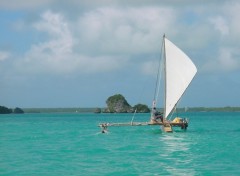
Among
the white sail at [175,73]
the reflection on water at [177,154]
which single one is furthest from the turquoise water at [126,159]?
the white sail at [175,73]

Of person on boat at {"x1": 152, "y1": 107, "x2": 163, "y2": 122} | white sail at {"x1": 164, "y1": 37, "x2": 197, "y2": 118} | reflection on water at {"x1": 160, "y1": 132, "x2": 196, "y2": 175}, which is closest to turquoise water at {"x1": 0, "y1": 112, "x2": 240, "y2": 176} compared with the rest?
reflection on water at {"x1": 160, "y1": 132, "x2": 196, "y2": 175}

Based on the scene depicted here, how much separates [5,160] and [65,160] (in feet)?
12.1

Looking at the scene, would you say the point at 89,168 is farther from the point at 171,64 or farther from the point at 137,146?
the point at 171,64

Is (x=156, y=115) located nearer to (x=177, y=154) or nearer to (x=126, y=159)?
(x=177, y=154)

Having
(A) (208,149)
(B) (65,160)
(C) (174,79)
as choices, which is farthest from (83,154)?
(C) (174,79)

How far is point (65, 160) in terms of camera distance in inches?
1253

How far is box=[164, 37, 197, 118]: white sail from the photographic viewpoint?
5100cm

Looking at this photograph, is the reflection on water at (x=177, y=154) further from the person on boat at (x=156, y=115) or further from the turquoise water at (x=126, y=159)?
the person on boat at (x=156, y=115)

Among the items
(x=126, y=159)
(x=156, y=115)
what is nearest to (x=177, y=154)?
(x=126, y=159)

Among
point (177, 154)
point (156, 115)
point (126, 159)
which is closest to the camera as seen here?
point (126, 159)

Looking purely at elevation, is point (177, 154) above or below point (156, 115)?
below

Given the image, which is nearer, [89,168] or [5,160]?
[89,168]

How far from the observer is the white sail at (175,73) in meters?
51.0

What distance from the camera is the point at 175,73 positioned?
51375mm
